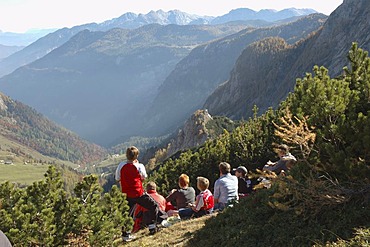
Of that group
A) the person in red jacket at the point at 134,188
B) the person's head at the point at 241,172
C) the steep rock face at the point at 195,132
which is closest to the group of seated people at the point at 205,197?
the person in red jacket at the point at 134,188

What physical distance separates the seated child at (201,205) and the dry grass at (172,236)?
1.72ft

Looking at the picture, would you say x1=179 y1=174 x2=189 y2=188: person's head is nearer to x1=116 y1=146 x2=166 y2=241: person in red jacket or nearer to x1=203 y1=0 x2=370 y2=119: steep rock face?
x1=116 y1=146 x2=166 y2=241: person in red jacket

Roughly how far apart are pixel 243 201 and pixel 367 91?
13.4 ft

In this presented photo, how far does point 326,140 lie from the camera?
23.1 ft

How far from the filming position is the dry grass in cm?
908

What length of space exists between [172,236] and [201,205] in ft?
6.44

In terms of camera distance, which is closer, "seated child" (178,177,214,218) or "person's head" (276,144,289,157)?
"person's head" (276,144,289,157)

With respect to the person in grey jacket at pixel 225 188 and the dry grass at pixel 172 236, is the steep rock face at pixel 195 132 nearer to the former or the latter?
the person in grey jacket at pixel 225 188

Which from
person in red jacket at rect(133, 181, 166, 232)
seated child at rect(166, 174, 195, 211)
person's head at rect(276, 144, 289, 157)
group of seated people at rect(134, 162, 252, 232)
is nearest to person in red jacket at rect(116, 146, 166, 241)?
person in red jacket at rect(133, 181, 166, 232)

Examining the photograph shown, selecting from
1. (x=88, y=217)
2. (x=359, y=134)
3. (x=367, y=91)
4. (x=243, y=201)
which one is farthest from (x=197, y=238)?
(x=367, y=91)

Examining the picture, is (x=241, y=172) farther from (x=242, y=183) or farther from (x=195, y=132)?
(x=195, y=132)

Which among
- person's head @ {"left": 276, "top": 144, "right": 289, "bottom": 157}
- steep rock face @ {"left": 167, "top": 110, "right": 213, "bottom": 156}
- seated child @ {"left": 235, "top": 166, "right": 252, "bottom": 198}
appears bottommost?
steep rock face @ {"left": 167, "top": 110, "right": 213, "bottom": 156}

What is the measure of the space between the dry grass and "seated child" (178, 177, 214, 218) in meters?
0.52

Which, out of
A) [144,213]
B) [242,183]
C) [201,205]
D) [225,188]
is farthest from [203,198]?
[242,183]
